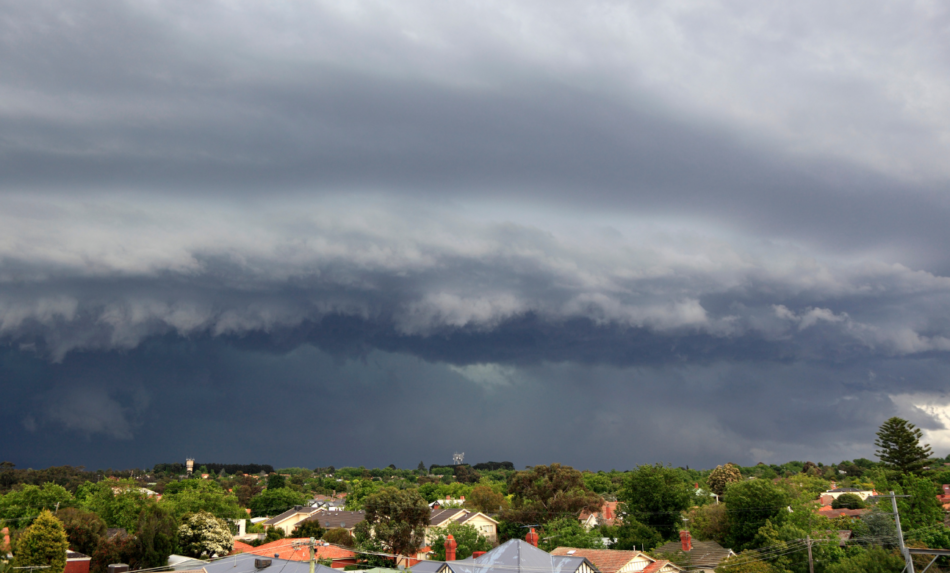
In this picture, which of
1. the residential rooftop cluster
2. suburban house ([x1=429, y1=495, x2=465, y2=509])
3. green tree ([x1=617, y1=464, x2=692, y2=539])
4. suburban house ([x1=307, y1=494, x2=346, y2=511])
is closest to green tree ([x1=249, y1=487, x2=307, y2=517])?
suburban house ([x1=307, y1=494, x2=346, y2=511])

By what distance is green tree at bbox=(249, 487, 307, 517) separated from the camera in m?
148

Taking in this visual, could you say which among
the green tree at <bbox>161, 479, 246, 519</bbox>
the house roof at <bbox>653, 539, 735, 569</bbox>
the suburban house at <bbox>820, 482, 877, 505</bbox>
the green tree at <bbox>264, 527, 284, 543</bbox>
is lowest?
the suburban house at <bbox>820, 482, 877, 505</bbox>

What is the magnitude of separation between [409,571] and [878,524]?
59.9 meters

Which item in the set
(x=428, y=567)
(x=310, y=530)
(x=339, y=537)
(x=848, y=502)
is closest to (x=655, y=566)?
(x=428, y=567)

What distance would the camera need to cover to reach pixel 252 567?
184 ft

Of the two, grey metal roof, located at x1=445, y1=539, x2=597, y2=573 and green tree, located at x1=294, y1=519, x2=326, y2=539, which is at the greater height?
grey metal roof, located at x1=445, y1=539, x2=597, y2=573

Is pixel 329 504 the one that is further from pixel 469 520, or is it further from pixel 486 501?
pixel 469 520

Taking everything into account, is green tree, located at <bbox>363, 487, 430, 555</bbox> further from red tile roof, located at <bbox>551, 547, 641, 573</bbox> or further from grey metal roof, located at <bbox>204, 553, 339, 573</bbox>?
red tile roof, located at <bbox>551, 547, 641, 573</bbox>

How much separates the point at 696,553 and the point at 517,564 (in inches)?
1072

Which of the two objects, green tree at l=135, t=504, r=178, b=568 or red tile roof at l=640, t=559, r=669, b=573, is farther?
green tree at l=135, t=504, r=178, b=568

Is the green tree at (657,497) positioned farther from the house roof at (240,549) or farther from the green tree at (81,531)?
the green tree at (81,531)

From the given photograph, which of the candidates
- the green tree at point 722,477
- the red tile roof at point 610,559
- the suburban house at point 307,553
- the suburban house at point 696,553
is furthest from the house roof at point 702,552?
the green tree at point 722,477

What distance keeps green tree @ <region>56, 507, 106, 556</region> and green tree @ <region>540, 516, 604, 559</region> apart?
49.3 m

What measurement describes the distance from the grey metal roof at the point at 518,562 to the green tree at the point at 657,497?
38.0 meters
